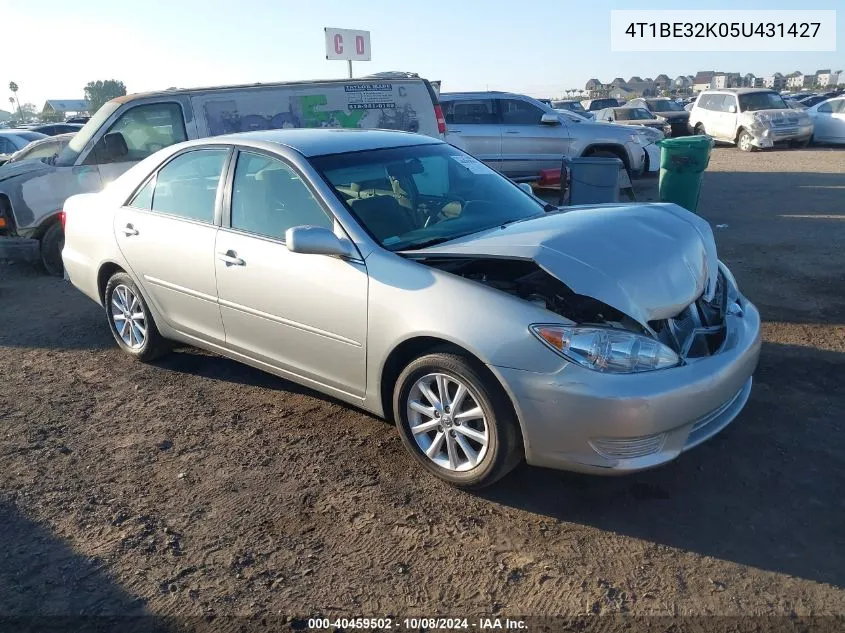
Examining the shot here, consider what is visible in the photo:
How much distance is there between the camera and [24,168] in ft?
26.1

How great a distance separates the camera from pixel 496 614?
2645mm

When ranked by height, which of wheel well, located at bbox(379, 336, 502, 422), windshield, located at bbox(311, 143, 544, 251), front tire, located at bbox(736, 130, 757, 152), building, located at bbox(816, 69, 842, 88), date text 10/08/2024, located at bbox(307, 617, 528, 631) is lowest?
date text 10/08/2024, located at bbox(307, 617, 528, 631)

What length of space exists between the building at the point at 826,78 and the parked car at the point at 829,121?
5601 cm

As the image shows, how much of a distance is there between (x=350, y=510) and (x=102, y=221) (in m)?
3.19

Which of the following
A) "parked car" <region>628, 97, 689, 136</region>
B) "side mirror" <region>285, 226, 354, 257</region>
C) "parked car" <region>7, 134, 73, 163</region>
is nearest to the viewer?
"side mirror" <region>285, 226, 354, 257</region>

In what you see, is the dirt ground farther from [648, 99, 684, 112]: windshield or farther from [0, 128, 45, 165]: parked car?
[648, 99, 684, 112]: windshield

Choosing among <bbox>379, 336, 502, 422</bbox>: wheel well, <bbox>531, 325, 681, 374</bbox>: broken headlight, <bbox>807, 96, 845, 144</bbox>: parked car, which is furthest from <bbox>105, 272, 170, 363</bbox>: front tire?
<bbox>807, 96, 845, 144</bbox>: parked car

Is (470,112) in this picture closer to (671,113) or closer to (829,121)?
(829,121)

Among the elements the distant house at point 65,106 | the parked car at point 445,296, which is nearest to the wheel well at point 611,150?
the parked car at point 445,296

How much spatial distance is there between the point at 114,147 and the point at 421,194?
4.94 metres

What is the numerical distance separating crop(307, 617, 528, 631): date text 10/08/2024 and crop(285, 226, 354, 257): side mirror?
1740 millimetres

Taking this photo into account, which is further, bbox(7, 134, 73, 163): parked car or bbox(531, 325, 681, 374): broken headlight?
bbox(7, 134, 73, 163): parked car

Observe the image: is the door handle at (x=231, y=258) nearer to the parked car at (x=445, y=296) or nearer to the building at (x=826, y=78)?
the parked car at (x=445, y=296)

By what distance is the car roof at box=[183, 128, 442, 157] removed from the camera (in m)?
4.21
